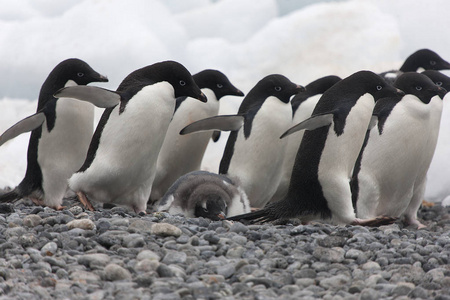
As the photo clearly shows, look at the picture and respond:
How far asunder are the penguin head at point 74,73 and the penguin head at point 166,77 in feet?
2.12

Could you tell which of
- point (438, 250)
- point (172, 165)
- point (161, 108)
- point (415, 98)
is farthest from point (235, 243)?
point (172, 165)

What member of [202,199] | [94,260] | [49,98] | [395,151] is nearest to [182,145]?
[49,98]

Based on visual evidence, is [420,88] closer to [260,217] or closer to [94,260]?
[260,217]

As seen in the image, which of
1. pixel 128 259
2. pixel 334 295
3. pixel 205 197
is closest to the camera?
pixel 334 295

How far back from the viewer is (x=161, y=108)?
5.22 m

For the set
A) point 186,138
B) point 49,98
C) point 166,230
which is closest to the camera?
point 166,230

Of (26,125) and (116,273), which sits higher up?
(26,125)

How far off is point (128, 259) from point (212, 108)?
3167 mm

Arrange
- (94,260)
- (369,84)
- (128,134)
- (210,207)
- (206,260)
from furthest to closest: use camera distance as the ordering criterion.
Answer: (128,134)
(369,84)
(210,207)
(206,260)
(94,260)

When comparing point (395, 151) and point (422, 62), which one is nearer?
point (395, 151)

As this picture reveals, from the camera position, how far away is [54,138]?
5.71 m

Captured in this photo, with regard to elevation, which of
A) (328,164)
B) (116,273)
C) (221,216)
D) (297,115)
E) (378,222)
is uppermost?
(297,115)

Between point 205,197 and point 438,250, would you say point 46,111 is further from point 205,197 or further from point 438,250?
point 438,250

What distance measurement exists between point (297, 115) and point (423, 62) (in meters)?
1.88
